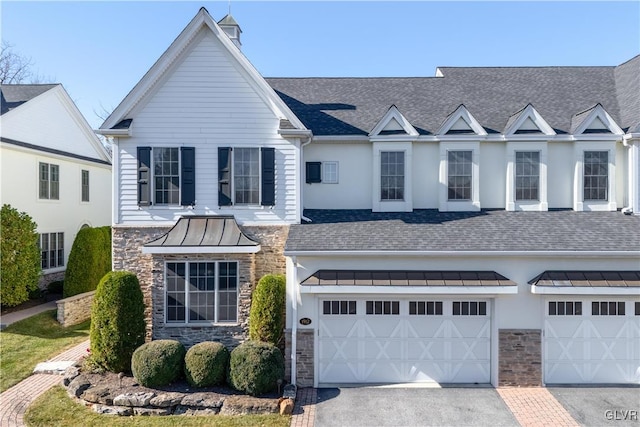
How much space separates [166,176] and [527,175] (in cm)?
1216

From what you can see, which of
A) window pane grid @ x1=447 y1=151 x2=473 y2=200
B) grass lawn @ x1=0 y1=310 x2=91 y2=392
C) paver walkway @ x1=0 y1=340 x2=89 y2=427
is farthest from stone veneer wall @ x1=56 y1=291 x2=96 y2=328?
window pane grid @ x1=447 y1=151 x2=473 y2=200

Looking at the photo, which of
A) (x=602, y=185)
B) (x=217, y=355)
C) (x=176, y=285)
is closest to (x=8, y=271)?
(x=176, y=285)

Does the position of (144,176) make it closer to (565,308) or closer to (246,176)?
(246,176)

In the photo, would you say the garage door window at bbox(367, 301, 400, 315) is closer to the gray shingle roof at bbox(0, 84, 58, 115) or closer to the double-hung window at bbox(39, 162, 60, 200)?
the double-hung window at bbox(39, 162, 60, 200)

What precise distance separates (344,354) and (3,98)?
884 inches

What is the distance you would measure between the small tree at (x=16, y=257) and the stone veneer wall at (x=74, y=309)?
7.71 ft

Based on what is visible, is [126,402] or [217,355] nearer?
[126,402]

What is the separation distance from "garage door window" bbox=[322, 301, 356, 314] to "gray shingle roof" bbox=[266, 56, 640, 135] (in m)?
5.89

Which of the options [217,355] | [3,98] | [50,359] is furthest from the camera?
[3,98]

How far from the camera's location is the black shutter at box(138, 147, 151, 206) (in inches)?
471

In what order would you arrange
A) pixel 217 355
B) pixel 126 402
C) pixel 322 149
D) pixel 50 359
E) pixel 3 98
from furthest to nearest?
pixel 3 98 < pixel 322 149 < pixel 50 359 < pixel 217 355 < pixel 126 402

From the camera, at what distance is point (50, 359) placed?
40.7ft

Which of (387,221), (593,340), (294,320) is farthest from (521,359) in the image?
(294,320)

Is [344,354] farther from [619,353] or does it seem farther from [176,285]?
[619,353]
